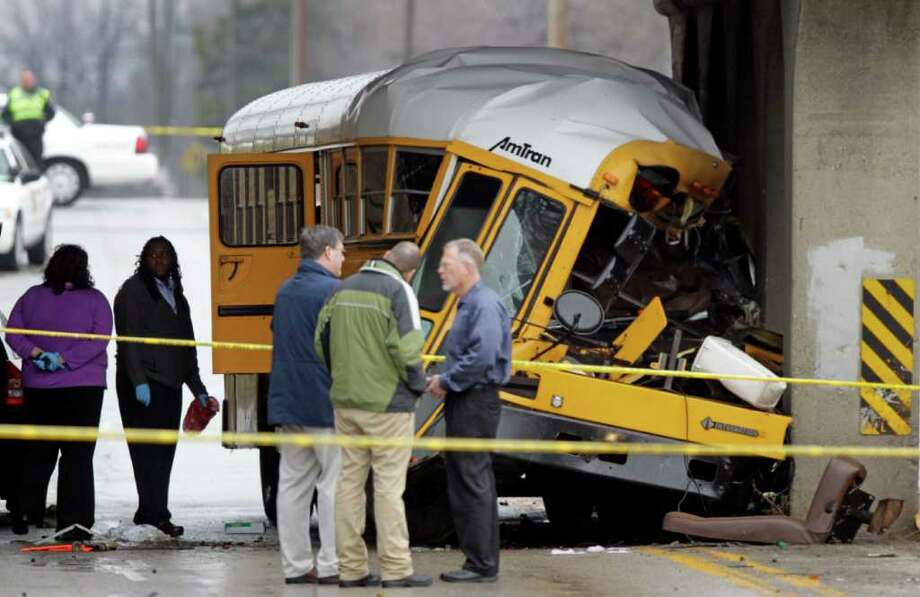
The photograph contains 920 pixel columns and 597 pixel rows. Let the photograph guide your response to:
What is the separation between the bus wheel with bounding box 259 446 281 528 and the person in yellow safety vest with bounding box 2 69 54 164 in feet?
57.7

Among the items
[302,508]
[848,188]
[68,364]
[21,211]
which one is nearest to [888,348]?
[848,188]

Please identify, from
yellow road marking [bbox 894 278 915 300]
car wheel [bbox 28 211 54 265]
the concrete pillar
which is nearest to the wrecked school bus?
the concrete pillar

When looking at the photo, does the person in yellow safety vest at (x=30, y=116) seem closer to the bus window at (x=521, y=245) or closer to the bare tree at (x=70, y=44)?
the bare tree at (x=70, y=44)

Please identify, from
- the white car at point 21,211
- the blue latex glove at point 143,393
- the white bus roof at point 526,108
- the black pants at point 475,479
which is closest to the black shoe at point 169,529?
the blue latex glove at point 143,393

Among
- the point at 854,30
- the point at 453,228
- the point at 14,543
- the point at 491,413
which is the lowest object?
the point at 14,543

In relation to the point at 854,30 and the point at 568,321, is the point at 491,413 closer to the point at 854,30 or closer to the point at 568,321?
the point at 568,321

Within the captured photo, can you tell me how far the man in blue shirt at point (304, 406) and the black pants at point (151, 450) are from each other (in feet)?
8.19

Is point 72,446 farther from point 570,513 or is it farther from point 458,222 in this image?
point 570,513

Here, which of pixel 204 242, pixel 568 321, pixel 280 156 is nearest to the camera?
pixel 568 321

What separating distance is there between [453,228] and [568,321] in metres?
0.97

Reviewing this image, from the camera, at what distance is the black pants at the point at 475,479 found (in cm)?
1095

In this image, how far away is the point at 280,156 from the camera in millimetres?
14461

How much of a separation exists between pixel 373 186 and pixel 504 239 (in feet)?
3.30

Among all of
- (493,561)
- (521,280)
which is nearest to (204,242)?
(521,280)
